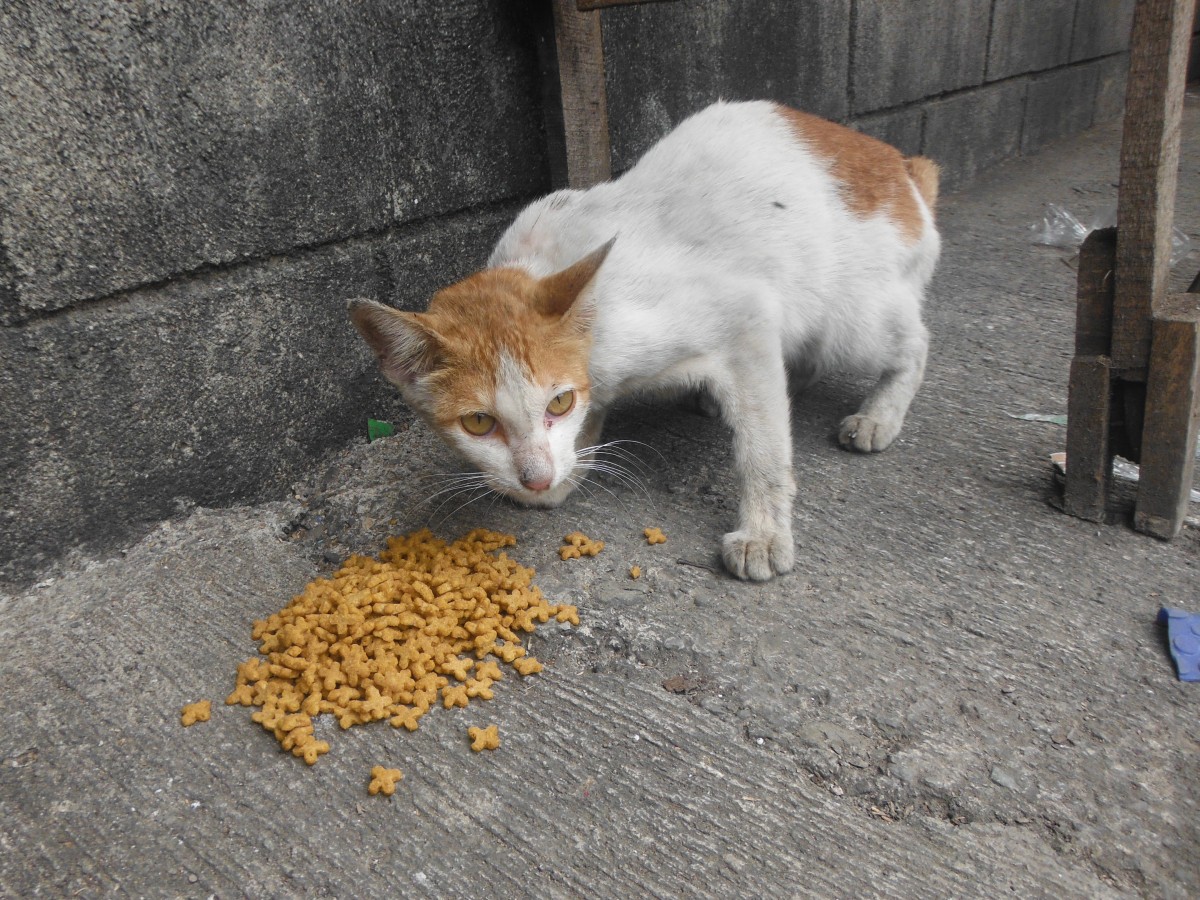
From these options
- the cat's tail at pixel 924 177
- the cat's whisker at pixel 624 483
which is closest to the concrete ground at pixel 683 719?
the cat's whisker at pixel 624 483

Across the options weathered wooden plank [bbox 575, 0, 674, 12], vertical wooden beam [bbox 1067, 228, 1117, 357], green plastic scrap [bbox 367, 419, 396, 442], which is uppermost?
weathered wooden plank [bbox 575, 0, 674, 12]

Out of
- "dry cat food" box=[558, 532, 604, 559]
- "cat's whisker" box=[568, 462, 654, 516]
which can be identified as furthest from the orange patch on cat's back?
"dry cat food" box=[558, 532, 604, 559]

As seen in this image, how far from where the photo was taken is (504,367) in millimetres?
1821

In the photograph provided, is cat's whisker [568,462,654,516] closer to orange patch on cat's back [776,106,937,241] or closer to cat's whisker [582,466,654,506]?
cat's whisker [582,466,654,506]

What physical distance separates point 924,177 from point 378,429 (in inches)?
78.8

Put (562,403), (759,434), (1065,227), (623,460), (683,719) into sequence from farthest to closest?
(1065,227) → (623,460) → (759,434) → (562,403) → (683,719)

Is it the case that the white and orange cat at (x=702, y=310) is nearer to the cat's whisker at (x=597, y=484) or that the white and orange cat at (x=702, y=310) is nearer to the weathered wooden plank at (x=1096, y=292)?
the cat's whisker at (x=597, y=484)

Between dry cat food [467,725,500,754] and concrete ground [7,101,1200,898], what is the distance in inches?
0.8

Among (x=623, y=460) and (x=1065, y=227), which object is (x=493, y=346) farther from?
(x=1065, y=227)

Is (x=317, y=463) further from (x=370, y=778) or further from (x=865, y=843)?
(x=865, y=843)

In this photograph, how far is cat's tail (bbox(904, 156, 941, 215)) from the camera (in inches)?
111

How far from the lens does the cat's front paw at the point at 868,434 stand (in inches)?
98.9

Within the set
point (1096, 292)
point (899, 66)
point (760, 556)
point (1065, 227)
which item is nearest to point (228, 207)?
point (760, 556)

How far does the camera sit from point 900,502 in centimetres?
229
